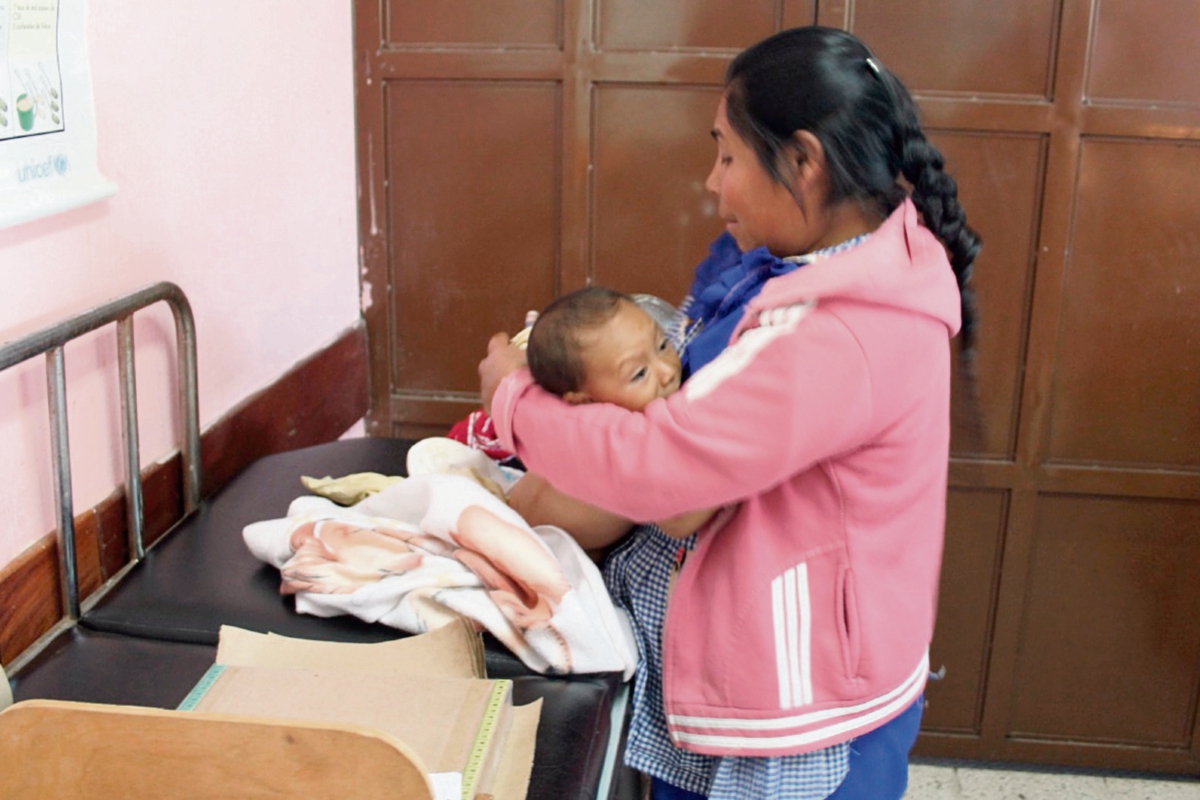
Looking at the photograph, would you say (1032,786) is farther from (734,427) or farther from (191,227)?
(191,227)

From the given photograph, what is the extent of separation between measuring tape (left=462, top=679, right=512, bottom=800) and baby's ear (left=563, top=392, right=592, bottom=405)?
0.30m

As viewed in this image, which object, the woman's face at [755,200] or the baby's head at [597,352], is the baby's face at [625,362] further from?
the woman's face at [755,200]

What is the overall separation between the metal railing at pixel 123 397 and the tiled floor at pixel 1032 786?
5.84 ft

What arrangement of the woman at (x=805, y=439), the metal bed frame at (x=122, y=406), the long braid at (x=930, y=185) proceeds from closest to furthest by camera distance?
the woman at (x=805, y=439) → the long braid at (x=930, y=185) → the metal bed frame at (x=122, y=406)

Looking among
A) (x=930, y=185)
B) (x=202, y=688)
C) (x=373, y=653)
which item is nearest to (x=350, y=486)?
(x=373, y=653)

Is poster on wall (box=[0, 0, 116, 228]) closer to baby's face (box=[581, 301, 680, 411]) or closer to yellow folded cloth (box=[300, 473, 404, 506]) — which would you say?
yellow folded cloth (box=[300, 473, 404, 506])

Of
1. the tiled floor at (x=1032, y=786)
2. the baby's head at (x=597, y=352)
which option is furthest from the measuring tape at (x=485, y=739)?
the tiled floor at (x=1032, y=786)

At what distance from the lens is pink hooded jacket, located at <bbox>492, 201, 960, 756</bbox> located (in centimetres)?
109

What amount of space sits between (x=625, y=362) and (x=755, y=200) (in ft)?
0.69

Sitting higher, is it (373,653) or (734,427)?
(734,427)

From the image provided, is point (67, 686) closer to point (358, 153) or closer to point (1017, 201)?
point (358, 153)

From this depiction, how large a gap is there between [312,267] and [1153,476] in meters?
1.74

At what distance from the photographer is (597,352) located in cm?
121

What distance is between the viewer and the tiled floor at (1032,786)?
8.64ft
